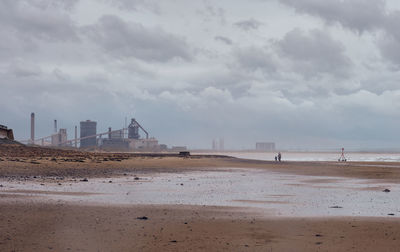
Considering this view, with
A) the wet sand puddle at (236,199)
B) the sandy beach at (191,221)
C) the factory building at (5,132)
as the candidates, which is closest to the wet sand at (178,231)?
the sandy beach at (191,221)

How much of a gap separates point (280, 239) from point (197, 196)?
364 inches

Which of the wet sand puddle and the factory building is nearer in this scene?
the wet sand puddle

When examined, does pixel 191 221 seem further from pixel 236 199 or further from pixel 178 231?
pixel 236 199

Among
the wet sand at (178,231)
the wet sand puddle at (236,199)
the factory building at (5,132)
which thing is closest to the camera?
the wet sand at (178,231)

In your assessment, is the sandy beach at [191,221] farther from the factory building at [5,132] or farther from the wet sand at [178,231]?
the factory building at [5,132]

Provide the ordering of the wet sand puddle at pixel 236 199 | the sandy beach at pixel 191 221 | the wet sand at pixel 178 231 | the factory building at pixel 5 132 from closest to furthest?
the wet sand at pixel 178 231
the sandy beach at pixel 191 221
the wet sand puddle at pixel 236 199
the factory building at pixel 5 132

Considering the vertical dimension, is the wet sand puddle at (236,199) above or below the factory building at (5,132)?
below

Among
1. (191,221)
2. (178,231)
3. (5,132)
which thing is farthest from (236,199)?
(5,132)

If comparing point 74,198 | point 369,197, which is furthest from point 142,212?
point 369,197

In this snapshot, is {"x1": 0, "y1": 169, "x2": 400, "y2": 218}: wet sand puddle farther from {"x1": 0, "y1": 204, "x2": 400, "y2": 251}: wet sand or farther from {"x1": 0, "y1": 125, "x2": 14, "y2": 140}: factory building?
{"x1": 0, "y1": 125, "x2": 14, "y2": 140}: factory building

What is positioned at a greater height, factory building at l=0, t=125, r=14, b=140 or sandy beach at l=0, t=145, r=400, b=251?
factory building at l=0, t=125, r=14, b=140

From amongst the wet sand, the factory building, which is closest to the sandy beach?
the wet sand

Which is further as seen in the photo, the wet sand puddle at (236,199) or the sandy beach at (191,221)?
the wet sand puddle at (236,199)

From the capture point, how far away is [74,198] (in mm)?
16812
